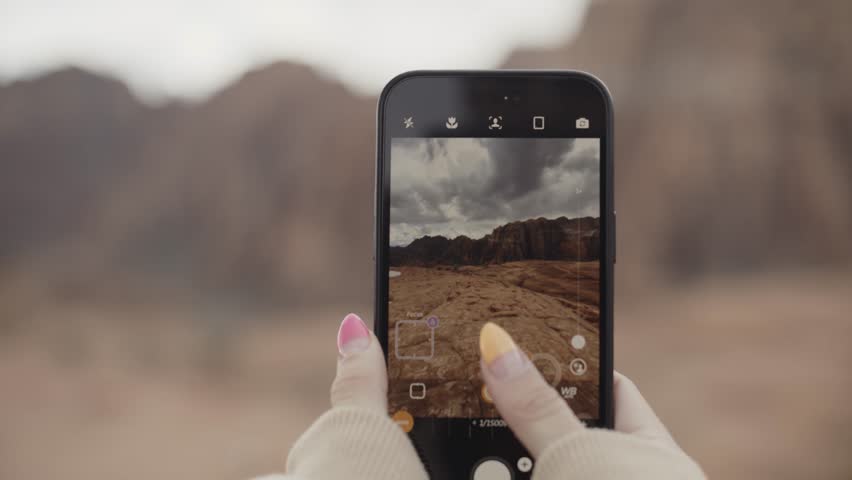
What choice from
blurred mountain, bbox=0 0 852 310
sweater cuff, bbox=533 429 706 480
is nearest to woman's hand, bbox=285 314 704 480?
sweater cuff, bbox=533 429 706 480

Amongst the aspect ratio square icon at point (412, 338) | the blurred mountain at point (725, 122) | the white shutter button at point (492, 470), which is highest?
the blurred mountain at point (725, 122)

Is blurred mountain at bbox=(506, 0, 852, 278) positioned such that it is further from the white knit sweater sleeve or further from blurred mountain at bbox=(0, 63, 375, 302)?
the white knit sweater sleeve

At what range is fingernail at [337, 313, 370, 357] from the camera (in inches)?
15.0

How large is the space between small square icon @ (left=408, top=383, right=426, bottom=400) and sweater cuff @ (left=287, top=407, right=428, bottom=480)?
5 centimetres

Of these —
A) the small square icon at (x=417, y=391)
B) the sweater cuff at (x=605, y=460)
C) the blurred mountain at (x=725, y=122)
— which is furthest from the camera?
the blurred mountain at (x=725, y=122)

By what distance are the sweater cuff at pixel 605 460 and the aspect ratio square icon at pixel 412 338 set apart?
117 mm

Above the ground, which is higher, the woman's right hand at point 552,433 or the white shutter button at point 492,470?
the woman's right hand at point 552,433

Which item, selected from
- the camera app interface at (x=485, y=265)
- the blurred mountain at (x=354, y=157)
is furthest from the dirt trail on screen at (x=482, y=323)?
the blurred mountain at (x=354, y=157)

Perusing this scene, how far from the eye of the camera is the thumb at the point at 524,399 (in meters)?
0.33

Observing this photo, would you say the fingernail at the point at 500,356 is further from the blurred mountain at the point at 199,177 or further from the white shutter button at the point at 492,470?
the blurred mountain at the point at 199,177

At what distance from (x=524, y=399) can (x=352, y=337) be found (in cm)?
12

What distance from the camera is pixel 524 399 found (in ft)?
1.10

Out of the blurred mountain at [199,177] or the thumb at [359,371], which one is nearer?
the thumb at [359,371]

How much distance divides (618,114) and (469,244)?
1.53m
